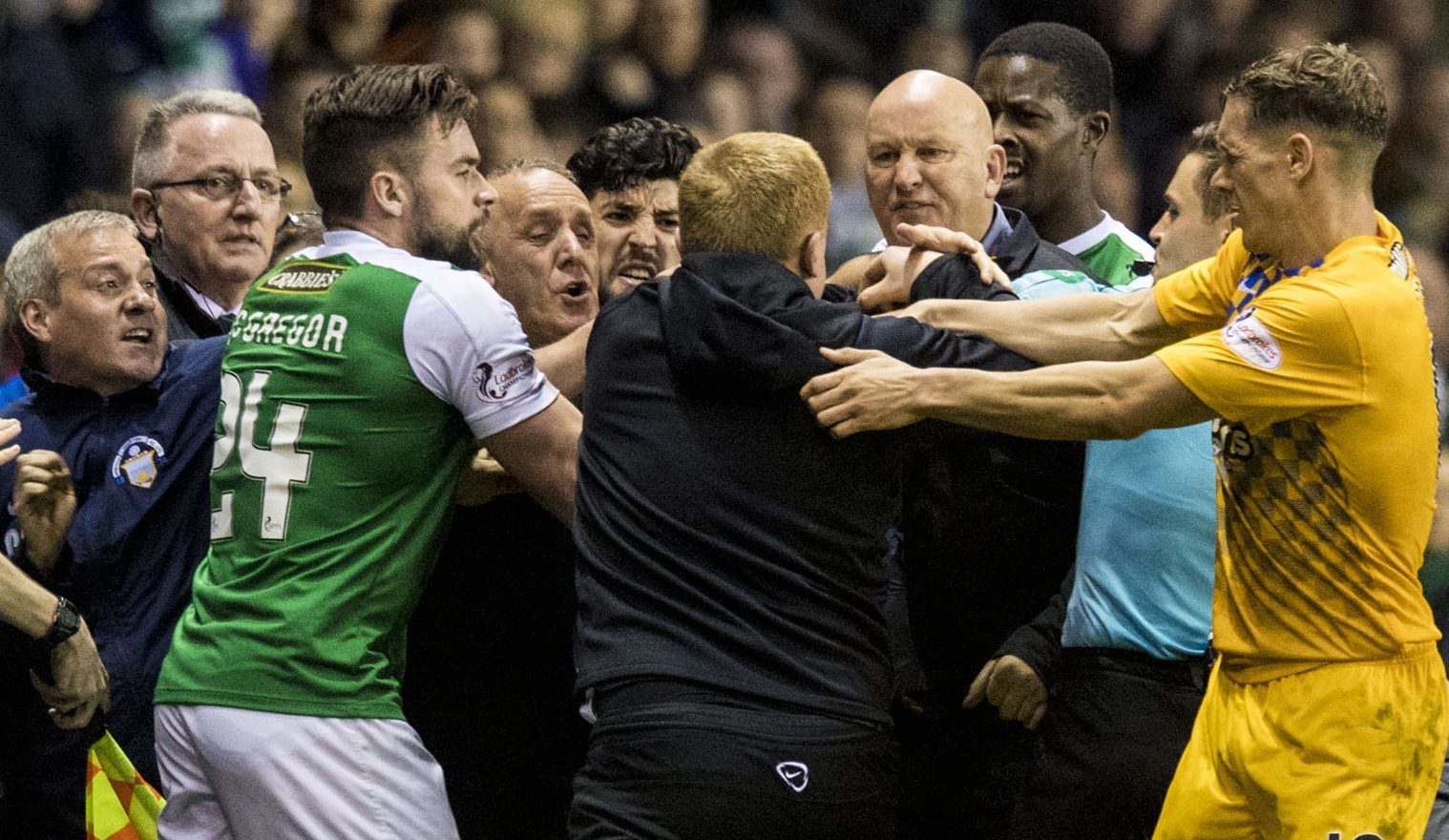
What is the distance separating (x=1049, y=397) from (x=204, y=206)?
2.74 m

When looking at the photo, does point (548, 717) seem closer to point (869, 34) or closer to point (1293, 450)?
point (1293, 450)

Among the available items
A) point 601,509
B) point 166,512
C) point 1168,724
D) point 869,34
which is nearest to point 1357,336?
point 1168,724

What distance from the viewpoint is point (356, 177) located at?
419 cm

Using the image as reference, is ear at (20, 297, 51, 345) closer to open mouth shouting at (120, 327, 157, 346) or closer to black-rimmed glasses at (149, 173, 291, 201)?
open mouth shouting at (120, 327, 157, 346)

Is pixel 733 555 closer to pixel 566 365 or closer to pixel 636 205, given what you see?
pixel 566 365

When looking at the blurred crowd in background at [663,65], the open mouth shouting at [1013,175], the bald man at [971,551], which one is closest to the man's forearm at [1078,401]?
the bald man at [971,551]

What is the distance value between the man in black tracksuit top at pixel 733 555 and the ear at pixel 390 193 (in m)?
0.64

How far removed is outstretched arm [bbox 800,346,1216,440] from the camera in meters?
3.75

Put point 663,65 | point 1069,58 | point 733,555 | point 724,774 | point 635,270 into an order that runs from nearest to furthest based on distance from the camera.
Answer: point 724,774 < point 733,555 < point 635,270 < point 1069,58 < point 663,65

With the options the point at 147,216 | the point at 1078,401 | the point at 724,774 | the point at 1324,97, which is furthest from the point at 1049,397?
the point at 147,216

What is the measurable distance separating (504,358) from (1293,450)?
65.0 inches

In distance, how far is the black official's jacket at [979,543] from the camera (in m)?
4.77

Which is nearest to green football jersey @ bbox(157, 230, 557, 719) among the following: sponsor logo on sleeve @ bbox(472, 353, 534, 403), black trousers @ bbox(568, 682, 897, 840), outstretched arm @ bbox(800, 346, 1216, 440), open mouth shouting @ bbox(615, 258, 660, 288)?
sponsor logo on sleeve @ bbox(472, 353, 534, 403)

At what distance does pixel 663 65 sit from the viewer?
Answer: 9391 millimetres
